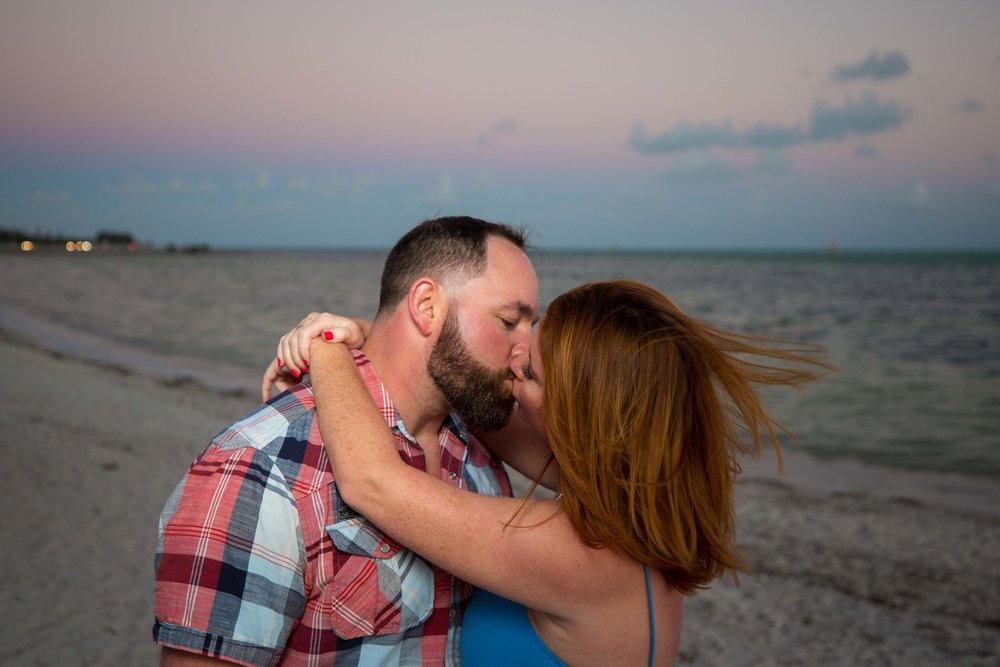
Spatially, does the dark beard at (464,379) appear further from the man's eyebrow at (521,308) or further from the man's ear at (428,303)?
the man's eyebrow at (521,308)

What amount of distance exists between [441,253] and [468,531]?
1050 mm

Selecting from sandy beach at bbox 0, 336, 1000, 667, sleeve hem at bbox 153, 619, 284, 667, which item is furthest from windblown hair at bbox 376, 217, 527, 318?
sandy beach at bbox 0, 336, 1000, 667

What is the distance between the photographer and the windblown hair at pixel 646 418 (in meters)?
2.22

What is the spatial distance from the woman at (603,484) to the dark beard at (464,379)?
34 centimetres

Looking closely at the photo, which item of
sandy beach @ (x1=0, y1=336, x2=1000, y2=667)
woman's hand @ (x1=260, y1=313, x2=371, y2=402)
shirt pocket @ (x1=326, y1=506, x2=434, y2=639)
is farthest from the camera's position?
sandy beach @ (x1=0, y1=336, x2=1000, y2=667)

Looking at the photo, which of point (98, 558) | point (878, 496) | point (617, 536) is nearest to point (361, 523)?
point (617, 536)

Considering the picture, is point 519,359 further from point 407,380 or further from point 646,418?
point 646,418

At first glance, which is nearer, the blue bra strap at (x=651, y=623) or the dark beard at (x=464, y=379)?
the blue bra strap at (x=651, y=623)

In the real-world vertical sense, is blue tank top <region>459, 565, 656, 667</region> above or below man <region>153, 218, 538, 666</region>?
below

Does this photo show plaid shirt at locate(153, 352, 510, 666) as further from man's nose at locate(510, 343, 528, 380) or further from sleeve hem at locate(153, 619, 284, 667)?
man's nose at locate(510, 343, 528, 380)

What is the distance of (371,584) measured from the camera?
224 cm

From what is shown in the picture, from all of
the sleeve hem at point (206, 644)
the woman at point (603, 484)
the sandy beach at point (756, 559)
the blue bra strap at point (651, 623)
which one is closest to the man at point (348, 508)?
the sleeve hem at point (206, 644)

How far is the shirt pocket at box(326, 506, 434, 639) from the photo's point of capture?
2170 mm

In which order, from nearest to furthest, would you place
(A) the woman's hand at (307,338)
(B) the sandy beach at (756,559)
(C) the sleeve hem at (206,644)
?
(C) the sleeve hem at (206,644)
(A) the woman's hand at (307,338)
(B) the sandy beach at (756,559)
